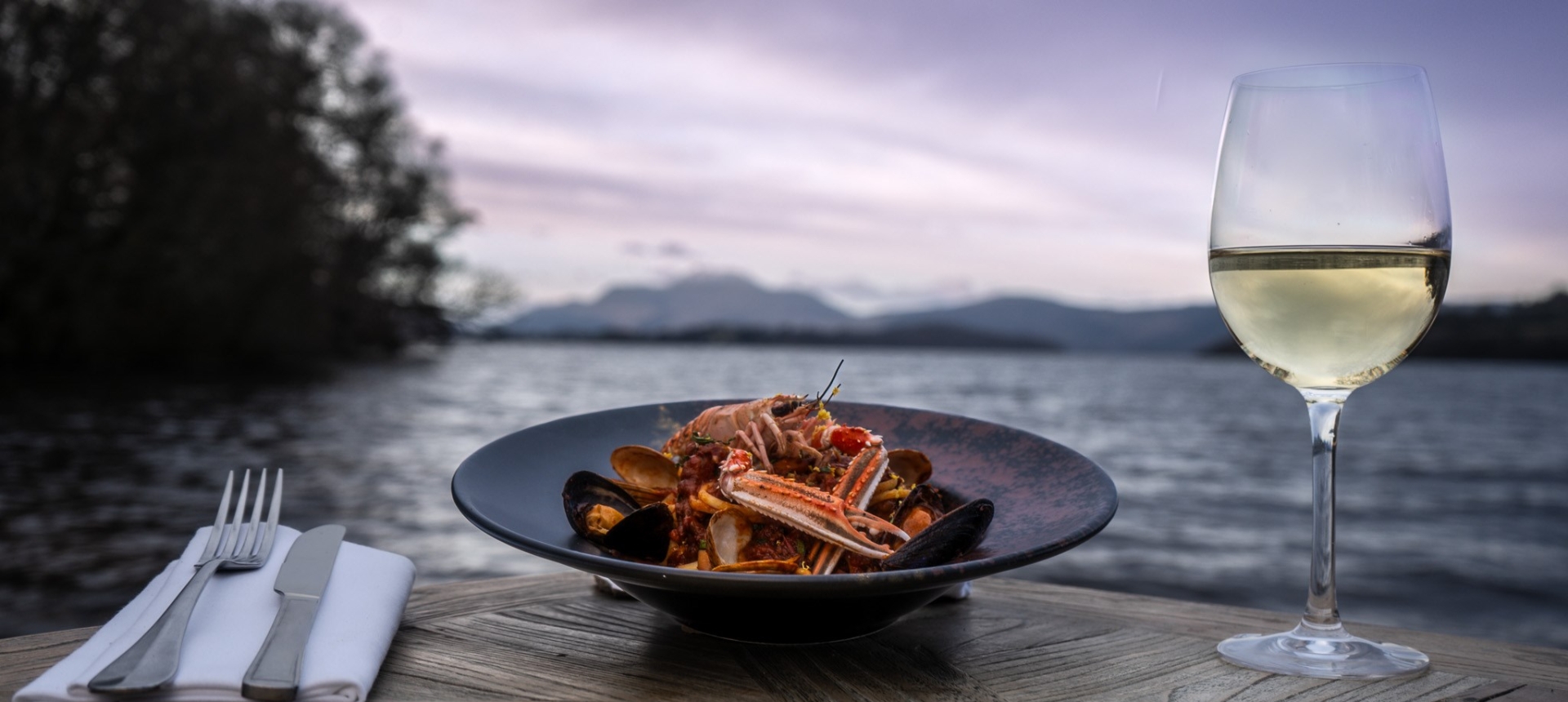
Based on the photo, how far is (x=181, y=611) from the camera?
4.49 ft

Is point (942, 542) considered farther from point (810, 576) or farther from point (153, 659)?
point (153, 659)

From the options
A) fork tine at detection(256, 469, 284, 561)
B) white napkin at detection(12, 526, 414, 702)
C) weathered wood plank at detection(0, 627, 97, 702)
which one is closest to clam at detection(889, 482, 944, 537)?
white napkin at detection(12, 526, 414, 702)

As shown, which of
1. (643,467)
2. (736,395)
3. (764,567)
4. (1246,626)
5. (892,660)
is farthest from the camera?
(736,395)

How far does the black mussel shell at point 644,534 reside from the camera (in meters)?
1.64

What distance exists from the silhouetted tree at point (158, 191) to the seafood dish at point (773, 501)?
3379 cm

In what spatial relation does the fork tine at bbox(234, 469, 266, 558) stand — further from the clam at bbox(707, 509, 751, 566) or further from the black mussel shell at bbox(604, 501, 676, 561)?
the clam at bbox(707, 509, 751, 566)

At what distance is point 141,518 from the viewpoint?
14.4m

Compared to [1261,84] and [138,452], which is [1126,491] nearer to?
[138,452]

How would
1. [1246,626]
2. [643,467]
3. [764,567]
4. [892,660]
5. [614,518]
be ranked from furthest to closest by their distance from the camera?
[643,467] < [1246,626] < [614,518] < [892,660] < [764,567]

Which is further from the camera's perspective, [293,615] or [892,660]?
[892,660]

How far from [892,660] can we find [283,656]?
93cm

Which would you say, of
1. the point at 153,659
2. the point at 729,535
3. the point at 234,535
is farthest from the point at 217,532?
the point at 729,535

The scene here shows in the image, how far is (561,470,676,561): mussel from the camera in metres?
1.65

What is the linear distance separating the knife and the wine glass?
4.77 feet
